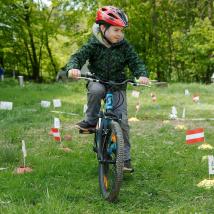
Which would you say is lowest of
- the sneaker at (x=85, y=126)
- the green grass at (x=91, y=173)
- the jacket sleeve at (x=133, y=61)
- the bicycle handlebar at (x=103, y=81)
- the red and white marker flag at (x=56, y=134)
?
the green grass at (x=91, y=173)

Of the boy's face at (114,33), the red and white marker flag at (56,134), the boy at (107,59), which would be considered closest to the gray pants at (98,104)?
the boy at (107,59)

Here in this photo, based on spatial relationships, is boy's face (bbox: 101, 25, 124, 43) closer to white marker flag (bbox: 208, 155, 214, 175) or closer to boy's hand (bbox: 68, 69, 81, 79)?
boy's hand (bbox: 68, 69, 81, 79)

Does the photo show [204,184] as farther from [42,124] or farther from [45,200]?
[42,124]

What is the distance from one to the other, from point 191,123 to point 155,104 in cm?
370

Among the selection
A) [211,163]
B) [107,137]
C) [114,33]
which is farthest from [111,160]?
[114,33]

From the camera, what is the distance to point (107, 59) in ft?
15.3

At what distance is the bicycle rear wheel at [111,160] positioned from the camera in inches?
158

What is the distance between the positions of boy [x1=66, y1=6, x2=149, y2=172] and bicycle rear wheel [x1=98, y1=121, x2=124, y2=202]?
11.1 inches

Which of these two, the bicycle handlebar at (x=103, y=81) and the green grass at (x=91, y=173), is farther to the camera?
the bicycle handlebar at (x=103, y=81)

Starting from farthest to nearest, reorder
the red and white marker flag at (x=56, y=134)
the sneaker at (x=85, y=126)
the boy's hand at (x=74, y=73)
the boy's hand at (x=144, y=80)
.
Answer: the red and white marker flag at (x=56, y=134) < the sneaker at (x=85, y=126) < the boy's hand at (x=144, y=80) < the boy's hand at (x=74, y=73)

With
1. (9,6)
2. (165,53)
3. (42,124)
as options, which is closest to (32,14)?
(9,6)

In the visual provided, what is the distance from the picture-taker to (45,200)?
4.05 m

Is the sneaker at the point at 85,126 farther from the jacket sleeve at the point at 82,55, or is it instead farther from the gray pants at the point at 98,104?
the jacket sleeve at the point at 82,55

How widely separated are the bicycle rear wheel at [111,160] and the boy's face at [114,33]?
0.87 metres
